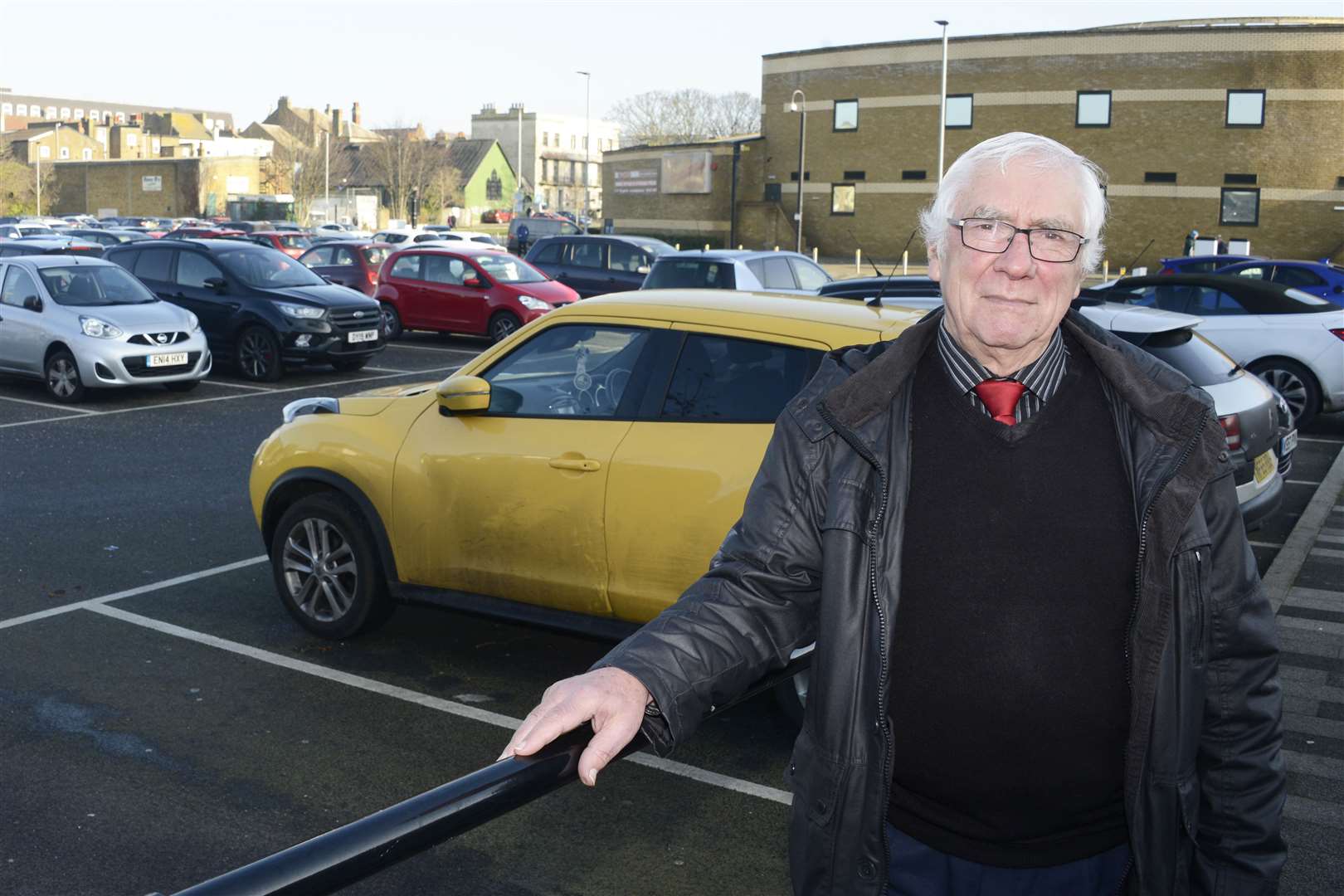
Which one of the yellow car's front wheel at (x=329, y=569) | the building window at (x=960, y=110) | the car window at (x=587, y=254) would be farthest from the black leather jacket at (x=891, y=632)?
A: the building window at (x=960, y=110)

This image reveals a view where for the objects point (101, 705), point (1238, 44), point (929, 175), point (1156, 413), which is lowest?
point (101, 705)

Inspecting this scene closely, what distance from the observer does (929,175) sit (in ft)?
183

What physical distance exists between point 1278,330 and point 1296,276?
16.5 ft

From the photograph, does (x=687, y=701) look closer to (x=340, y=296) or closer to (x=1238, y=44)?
(x=340, y=296)

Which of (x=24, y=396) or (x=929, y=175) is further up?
(x=929, y=175)

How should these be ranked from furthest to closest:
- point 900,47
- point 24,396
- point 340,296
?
point 900,47 → point 340,296 → point 24,396

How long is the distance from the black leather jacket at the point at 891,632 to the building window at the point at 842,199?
5710 centimetres

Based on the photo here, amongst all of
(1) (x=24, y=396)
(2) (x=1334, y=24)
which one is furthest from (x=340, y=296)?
(2) (x=1334, y=24)

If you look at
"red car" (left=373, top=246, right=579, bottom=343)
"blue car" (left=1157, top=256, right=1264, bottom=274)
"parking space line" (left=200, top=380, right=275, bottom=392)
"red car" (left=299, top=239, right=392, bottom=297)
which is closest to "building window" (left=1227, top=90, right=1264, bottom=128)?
"blue car" (left=1157, top=256, right=1264, bottom=274)

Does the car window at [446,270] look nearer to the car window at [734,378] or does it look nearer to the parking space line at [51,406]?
the parking space line at [51,406]

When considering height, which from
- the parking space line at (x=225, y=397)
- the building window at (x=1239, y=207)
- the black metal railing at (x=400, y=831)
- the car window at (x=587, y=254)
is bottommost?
the parking space line at (x=225, y=397)

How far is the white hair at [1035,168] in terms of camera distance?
221 centimetres

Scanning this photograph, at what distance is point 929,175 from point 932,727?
183ft

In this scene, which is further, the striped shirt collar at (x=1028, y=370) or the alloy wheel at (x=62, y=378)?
the alloy wheel at (x=62, y=378)
